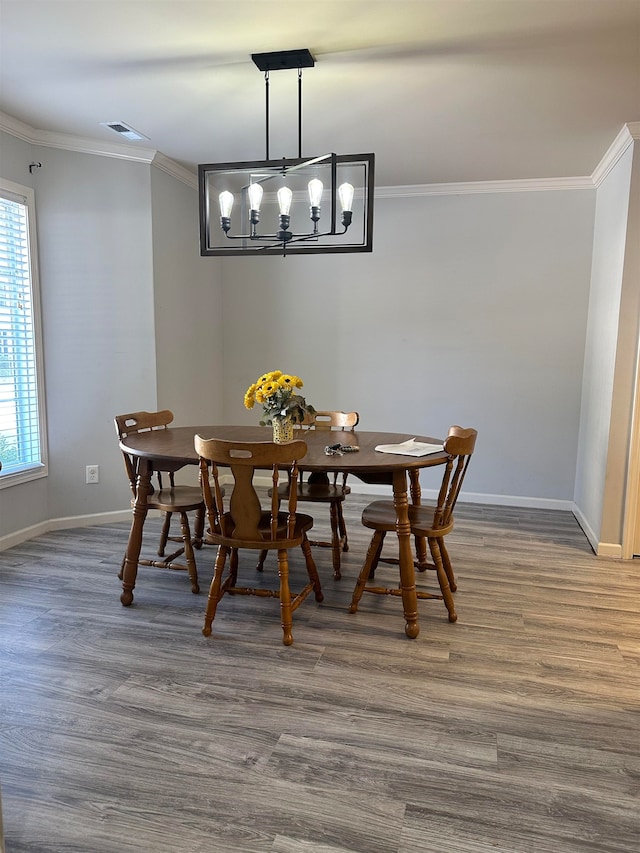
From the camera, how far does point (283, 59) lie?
2738 millimetres

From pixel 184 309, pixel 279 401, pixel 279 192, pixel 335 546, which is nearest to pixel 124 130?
pixel 184 309

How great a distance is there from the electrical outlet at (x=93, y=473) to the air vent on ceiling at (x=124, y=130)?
2224 mm

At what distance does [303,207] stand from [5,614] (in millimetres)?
3731

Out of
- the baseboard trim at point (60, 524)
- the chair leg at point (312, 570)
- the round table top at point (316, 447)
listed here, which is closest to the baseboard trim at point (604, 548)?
the round table top at point (316, 447)

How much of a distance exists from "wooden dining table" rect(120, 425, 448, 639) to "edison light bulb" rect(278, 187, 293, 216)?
1136 millimetres

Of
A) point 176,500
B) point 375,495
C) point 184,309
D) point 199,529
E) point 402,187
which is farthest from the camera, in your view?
point 375,495

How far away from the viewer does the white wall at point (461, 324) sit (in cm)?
475

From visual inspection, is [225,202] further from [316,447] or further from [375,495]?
[375,495]

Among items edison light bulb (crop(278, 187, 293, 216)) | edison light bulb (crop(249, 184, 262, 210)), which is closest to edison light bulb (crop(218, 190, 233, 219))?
edison light bulb (crop(249, 184, 262, 210))

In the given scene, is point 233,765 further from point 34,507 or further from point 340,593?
point 34,507

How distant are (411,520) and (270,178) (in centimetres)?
175

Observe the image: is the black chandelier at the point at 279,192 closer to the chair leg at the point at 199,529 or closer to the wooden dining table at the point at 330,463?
the wooden dining table at the point at 330,463

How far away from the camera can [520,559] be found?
3.71 metres

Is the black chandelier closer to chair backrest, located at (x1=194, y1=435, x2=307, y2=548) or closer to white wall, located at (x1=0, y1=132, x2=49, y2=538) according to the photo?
chair backrest, located at (x1=194, y1=435, x2=307, y2=548)
